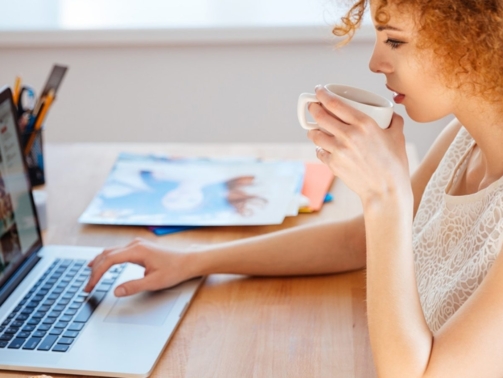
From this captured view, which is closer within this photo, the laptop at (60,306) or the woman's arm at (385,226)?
the woman's arm at (385,226)

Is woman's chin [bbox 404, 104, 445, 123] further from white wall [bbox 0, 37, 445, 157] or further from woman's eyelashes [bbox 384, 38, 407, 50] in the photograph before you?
white wall [bbox 0, 37, 445, 157]

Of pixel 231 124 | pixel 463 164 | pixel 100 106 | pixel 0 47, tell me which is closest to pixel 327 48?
pixel 231 124

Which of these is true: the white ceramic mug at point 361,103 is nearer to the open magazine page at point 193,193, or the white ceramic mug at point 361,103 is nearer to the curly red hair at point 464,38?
the curly red hair at point 464,38

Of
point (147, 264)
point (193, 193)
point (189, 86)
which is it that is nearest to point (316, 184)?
point (193, 193)

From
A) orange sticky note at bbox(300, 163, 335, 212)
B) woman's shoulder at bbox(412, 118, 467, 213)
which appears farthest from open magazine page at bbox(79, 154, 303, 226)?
woman's shoulder at bbox(412, 118, 467, 213)

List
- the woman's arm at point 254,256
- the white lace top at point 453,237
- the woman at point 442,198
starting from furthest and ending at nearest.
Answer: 1. the woman's arm at point 254,256
2. the white lace top at point 453,237
3. the woman at point 442,198

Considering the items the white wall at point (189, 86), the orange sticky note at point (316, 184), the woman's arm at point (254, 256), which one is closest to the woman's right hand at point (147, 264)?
the woman's arm at point (254, 256)

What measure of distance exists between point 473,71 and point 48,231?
2.60ft

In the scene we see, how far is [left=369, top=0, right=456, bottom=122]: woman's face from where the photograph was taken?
0.94 m

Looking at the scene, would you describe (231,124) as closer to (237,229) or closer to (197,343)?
(237,229)

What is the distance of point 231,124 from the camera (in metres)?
2.61

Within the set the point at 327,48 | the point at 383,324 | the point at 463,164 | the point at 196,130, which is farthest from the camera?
the point at 196,130

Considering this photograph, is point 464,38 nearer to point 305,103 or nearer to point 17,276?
point 305,103

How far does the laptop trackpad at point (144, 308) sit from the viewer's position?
1.06m
